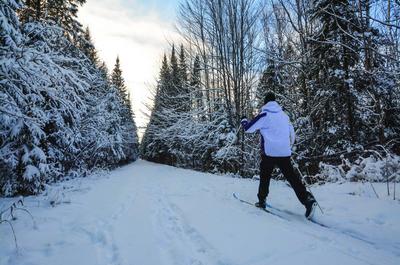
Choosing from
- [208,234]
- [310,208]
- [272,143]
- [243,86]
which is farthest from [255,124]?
[243,86]

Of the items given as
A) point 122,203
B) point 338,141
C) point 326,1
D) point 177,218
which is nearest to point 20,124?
point 122,203

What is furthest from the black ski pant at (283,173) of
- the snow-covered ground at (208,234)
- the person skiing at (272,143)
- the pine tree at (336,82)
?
the pine tree at (336,82)

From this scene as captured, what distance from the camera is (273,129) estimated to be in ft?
15.8

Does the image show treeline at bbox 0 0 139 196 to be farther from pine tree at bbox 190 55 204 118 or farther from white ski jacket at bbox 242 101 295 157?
pine tree at bbox 190 55 204 118

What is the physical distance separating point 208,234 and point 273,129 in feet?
7.05

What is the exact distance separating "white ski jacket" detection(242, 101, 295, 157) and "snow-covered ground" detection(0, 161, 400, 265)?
3.27 feet

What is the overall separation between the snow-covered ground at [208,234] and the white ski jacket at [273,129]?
3.27ft

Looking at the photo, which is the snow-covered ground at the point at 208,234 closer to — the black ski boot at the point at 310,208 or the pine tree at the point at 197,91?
the black ski boot at the point at 310,208

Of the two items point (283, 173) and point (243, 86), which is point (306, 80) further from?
point (283, 173)

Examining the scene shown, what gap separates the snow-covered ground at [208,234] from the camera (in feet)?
9.16

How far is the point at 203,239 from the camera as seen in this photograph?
130 inches

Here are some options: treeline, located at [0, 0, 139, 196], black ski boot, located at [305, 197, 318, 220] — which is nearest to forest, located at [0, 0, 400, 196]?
treeline, located at [0, 0, 139, 196]

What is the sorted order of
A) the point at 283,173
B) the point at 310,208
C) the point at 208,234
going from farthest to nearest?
the point at 283,173, the point at 310,208, the point at 208,234

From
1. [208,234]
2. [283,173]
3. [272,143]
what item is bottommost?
[208,234]
